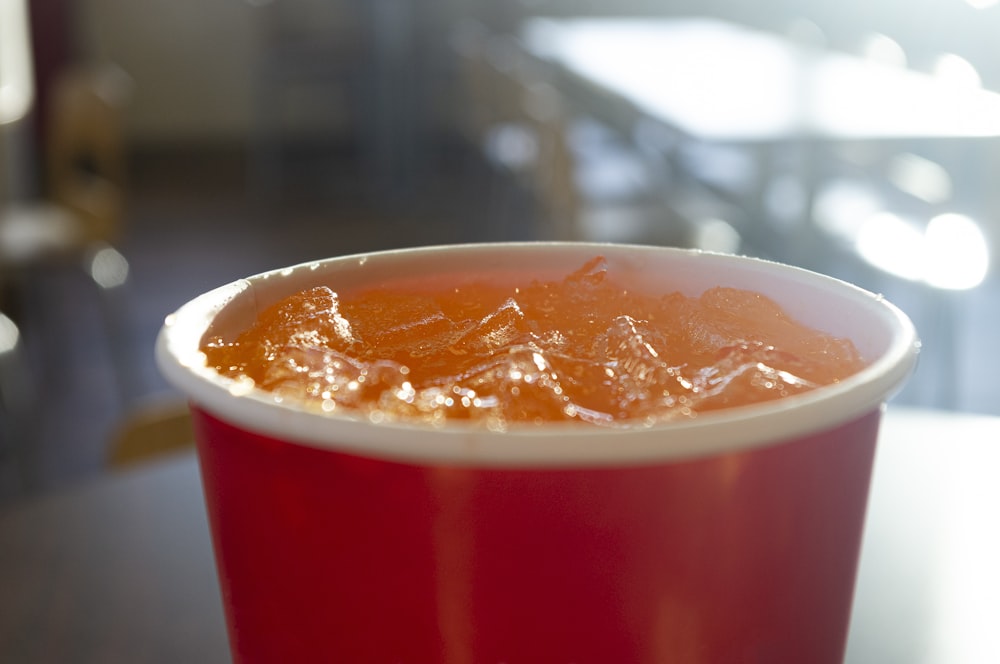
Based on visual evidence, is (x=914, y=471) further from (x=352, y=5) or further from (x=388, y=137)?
(x=352, y=5)

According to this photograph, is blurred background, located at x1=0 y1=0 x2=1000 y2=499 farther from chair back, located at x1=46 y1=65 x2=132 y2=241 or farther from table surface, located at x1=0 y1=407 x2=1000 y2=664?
table surface, located at x1=0 y1=407 x2=1000 y2=664

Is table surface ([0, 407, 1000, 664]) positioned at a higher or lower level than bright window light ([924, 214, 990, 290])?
higher

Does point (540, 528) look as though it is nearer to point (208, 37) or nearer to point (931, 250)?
point (931, 250)

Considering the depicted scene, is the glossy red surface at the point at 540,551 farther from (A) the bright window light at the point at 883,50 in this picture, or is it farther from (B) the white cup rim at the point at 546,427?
(A) the bright window light at the point at 883,50

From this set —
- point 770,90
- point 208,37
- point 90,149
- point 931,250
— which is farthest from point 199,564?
point 208,37

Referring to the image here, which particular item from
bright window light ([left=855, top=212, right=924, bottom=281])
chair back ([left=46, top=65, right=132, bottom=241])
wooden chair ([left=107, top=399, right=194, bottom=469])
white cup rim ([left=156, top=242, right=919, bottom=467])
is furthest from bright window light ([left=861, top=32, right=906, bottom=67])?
white cup rim ([left=156, top=242, right=919, bottom=467])

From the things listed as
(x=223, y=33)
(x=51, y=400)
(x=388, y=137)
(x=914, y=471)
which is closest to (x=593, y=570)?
(x=914, y=471)

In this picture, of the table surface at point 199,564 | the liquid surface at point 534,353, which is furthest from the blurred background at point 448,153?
the liquid surface at point 534,353
